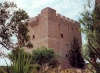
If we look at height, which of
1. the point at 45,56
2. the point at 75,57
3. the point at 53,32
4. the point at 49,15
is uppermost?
the point at 49,15

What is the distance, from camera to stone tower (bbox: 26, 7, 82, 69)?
25.8 metres

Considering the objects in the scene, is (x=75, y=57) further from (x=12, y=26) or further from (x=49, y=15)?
(x=12, y=26)

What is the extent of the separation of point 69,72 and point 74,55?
11.8 m

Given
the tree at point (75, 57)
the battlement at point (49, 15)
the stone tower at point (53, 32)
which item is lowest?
the tree at point (75, 57)

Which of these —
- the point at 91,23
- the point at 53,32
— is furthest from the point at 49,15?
the point at 91,23

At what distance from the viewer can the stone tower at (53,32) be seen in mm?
25797

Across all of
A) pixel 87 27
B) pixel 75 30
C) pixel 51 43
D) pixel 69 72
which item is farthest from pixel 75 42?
pixel 87 27

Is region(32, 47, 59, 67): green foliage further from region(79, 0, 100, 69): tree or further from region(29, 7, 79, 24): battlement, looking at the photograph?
region(79, 0, 100, 69): tree

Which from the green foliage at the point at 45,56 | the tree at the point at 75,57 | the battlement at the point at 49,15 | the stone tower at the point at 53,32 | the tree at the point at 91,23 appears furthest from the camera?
the battlement at the point at 49,15

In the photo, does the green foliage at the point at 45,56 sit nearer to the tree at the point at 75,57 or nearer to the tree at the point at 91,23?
the tree at the point at 75,57

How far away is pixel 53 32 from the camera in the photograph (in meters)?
26.2

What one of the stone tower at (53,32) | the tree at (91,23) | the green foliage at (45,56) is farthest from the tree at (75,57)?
the tree at (91,23)

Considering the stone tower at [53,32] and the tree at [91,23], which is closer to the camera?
the tree at [91,23]

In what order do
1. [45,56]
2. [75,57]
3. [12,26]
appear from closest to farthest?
1. [12,26]
2. [45,56]
3. [75,57]
